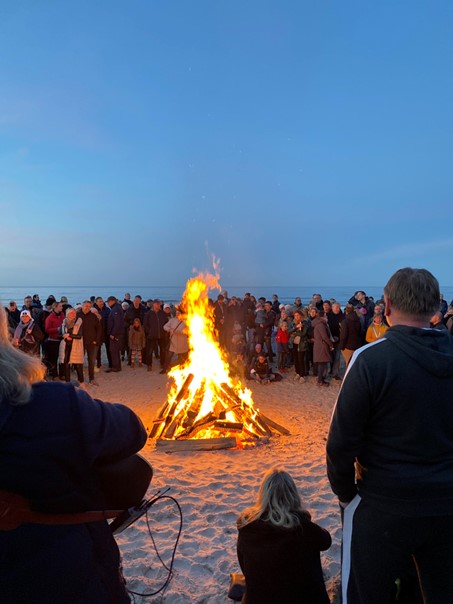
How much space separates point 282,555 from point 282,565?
58mm

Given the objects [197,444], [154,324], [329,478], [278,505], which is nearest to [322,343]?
[154,324]

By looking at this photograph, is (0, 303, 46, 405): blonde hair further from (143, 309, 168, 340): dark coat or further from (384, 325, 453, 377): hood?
(143, 309, 168, 340): dark coat

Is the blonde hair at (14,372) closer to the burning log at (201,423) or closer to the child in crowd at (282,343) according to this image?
the burning log at (201,423)

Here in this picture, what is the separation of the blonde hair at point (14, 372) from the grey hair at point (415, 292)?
1.69 m

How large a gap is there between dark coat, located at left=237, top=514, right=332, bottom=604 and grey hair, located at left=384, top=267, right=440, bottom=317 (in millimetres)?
1562

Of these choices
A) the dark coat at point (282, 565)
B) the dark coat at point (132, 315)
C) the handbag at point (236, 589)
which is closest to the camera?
the dark coat at point (282, 565)

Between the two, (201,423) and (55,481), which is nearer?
(55,481)

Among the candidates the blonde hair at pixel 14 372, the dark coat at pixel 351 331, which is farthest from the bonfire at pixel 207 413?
the blonde hair at pixel 14 372

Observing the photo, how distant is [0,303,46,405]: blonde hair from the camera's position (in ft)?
4.65

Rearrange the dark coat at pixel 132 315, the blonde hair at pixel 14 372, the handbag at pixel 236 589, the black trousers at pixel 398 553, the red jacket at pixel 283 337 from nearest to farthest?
the blonde hair at pixel 14 372, the black trousers at pixel 398 553, the handbag at pixel 236 589, the red jacket at pixel 283 337, the dark coat at pixel 132 315

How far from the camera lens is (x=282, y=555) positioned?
2.67m

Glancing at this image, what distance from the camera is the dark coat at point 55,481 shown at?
142 centimetres

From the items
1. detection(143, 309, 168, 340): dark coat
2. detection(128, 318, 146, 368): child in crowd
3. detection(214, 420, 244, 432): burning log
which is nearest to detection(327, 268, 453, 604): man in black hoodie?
detection(214, 420, 244, 432): burning log

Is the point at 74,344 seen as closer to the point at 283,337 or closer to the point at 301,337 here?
the point at 283,337
